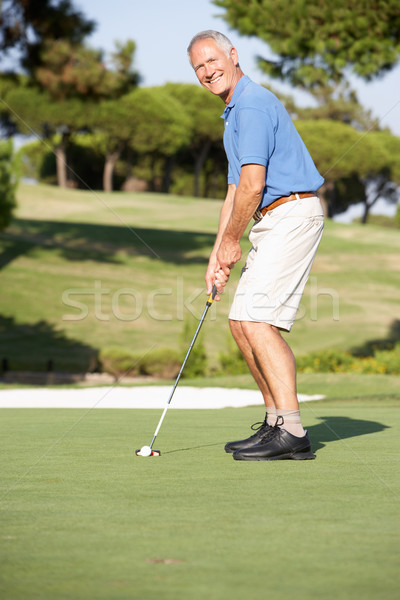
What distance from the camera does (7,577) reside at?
1.94 metres

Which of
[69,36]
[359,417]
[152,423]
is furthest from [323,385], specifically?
[69,36]

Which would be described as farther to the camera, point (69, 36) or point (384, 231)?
point (384, 231)

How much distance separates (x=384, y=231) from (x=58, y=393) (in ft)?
151

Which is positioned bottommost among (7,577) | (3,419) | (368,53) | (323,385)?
(323,385)

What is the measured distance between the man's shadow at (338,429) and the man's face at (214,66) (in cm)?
216

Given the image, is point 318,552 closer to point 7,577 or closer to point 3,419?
point 7,577

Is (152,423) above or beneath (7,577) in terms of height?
beneath

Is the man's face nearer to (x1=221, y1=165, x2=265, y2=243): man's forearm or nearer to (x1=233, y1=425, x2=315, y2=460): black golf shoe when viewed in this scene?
(x1=221, y1=165, x2=265, y2=243): man's forearm

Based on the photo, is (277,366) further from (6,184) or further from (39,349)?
(6,184)

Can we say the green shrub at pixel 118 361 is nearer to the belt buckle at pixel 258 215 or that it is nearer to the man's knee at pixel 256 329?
the belt buckle at pixel 258 215

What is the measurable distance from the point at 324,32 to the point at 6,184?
16.6 m

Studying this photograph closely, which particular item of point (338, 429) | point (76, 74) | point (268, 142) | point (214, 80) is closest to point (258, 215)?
point (268, 142)

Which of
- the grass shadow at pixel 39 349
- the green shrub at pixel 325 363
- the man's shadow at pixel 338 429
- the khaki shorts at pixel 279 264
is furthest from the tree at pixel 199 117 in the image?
the khaki shorts at pixel 279 264

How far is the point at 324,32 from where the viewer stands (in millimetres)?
15445
